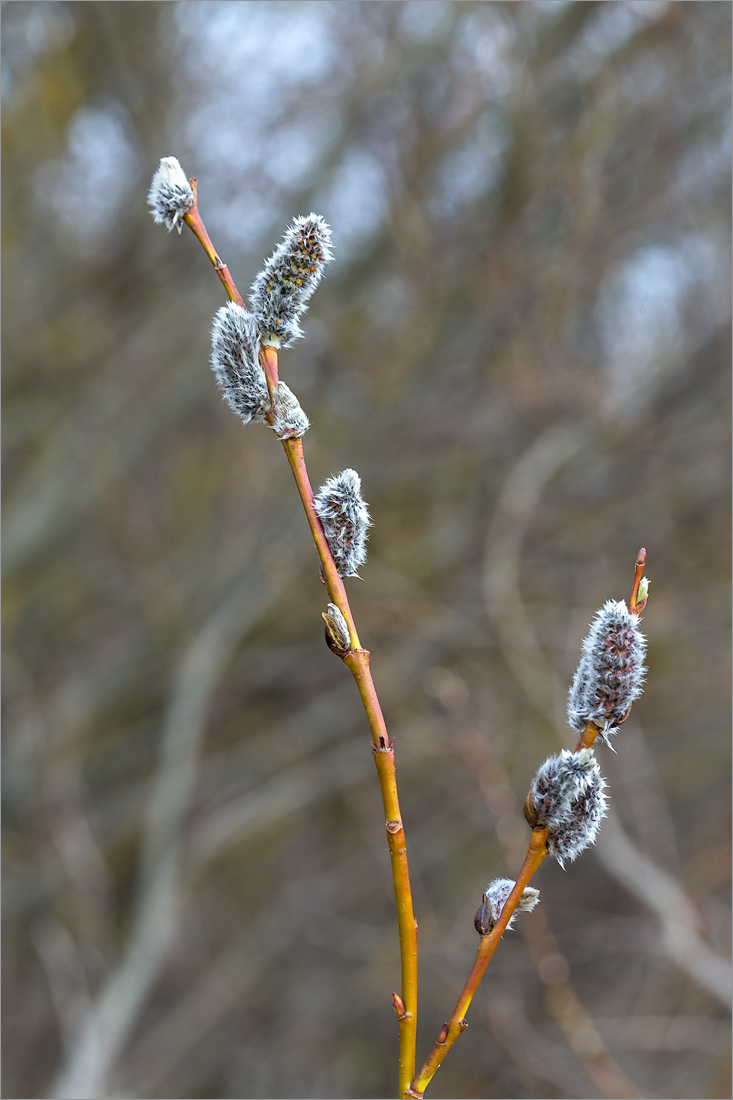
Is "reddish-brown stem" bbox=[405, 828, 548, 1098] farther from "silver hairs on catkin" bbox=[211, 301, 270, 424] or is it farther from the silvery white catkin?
the silvery white catkin

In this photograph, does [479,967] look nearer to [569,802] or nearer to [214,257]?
[569,802]

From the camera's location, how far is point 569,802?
3.09 feet

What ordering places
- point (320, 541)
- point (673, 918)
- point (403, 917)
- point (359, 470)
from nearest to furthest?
point (403, 917), point (320, 541), point (673, 918), point (359, 470)

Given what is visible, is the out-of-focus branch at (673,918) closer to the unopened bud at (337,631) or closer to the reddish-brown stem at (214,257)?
the unopened bud at (337,631)

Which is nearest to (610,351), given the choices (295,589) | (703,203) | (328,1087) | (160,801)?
(703,203)

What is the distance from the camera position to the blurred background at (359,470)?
16.0ft

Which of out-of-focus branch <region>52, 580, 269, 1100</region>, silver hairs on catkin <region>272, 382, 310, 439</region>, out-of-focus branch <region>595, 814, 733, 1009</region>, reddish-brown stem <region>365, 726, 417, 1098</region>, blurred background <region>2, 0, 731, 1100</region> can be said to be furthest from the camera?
blurred background <region>2, 0, 731, 1100</region>

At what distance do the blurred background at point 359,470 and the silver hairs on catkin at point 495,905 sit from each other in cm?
342

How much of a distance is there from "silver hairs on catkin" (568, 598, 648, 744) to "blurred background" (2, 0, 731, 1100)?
3.48m

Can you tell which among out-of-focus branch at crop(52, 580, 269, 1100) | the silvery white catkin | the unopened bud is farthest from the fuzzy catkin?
out-of-focus branch at crop(52, 580, 269, 1100)

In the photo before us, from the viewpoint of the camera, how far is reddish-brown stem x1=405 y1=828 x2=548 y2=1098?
35.5 inches

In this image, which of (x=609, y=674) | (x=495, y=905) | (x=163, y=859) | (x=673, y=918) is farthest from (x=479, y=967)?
(x=163, y=859)

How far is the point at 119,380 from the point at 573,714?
4.96m

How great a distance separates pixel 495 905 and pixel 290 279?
0.78 meters
